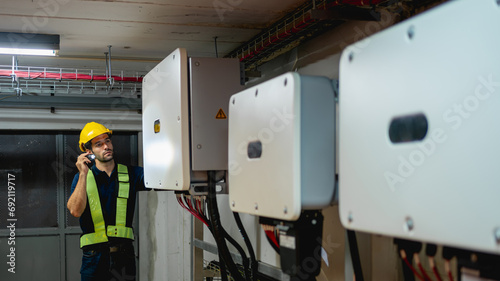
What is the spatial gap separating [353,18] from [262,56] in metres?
0.85

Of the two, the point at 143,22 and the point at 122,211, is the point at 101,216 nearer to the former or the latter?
the point at 122,211

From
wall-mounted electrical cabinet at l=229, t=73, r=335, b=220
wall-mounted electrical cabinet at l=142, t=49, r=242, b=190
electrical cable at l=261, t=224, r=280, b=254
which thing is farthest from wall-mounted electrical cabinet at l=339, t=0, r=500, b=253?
wall-mounted electrical cabinet at l=142, t=49, r=242, b=190

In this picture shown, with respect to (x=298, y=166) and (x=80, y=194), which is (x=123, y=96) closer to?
(x=80, y=194)

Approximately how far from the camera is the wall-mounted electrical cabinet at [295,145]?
1143 mm

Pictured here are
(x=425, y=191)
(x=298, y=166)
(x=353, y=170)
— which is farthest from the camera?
(x=298, y=166)

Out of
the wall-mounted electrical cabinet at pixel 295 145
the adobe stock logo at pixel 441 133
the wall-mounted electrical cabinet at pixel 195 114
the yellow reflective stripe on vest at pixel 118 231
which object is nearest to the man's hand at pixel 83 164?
the yellow reflective stripe on vest at pixel 118 231

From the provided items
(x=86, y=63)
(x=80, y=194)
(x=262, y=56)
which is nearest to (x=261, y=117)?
(x=262, y=56)

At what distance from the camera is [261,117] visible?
4.22 ft

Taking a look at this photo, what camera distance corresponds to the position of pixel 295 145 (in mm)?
1133

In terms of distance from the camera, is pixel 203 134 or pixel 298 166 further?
pixel 203 134

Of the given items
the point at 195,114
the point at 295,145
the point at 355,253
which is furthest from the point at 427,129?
the point at 195,114

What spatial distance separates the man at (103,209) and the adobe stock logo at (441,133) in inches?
92.1

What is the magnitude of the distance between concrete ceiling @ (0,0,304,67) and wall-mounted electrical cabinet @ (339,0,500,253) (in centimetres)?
108

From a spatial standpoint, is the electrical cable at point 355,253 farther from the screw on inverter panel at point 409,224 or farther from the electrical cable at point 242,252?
the electrical cable at point 242,252
